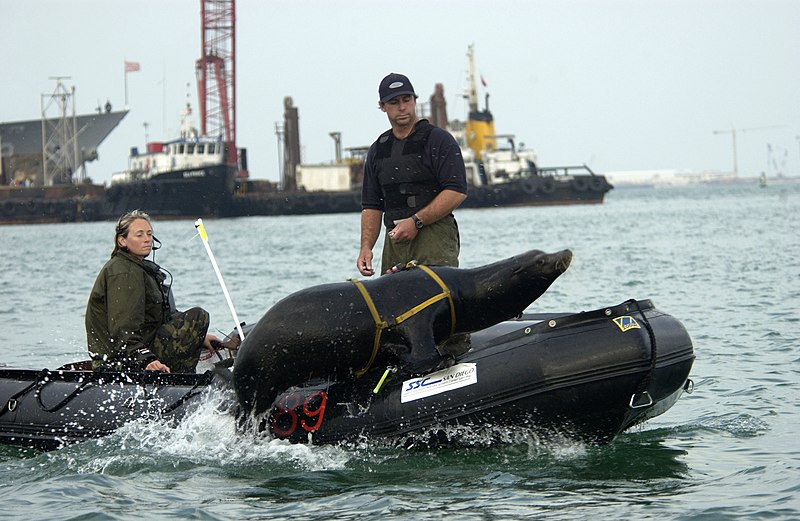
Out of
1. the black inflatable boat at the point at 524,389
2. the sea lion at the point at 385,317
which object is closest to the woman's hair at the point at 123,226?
the black inflatable boat at the point at 524,389

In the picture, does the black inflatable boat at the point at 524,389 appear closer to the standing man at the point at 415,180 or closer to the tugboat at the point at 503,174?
the standing man at the point at 415,180

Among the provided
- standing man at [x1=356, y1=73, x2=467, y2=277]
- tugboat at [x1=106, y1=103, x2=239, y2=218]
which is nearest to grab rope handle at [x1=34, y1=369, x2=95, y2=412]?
standing man at [x1=356, y1=73, x2=467, y2=277]

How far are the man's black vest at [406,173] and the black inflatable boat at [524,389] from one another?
90cm

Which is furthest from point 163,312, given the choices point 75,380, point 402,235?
point 402,235

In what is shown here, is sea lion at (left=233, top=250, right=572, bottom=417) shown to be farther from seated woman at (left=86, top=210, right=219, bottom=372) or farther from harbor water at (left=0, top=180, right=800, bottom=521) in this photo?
seated woman at (left=86, top=210, right=219, bottom=372)

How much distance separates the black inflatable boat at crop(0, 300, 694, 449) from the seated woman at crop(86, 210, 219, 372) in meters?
0.51

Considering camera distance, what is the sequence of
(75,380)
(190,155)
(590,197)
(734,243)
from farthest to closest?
1. (590,197)
2. (190,155)
3. (734,243)
4. (75,380)

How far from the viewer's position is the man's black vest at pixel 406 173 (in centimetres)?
704

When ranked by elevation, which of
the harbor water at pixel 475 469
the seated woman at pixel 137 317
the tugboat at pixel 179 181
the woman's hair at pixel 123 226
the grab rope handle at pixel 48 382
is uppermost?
the tugboat at pixel 179 181

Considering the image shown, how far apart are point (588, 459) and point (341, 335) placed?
1580 mm

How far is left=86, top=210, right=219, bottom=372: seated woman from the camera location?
7.27 m

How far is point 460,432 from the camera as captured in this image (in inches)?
255

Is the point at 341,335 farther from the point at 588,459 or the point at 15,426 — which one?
the point at 15,426

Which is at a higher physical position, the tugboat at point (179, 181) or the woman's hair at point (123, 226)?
the tugboat at point (179, 181)
